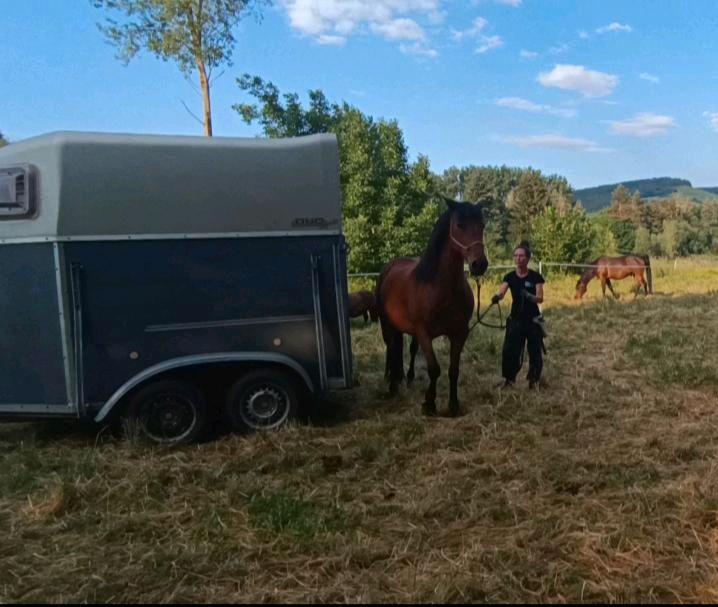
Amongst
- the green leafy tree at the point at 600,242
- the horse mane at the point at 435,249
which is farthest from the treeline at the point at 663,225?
the horse mane at the point at 435,249

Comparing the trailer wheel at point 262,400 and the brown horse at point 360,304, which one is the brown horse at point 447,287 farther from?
the brown horse at point 360,304

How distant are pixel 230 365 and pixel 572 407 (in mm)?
3386

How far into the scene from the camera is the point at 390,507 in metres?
3.83

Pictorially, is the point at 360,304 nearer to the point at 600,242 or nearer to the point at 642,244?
the point at 600,242

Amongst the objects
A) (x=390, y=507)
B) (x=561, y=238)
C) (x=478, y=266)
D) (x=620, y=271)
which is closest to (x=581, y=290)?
(x=620, y=271)

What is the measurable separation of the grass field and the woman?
45cm

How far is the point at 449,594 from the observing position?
9.16 ft

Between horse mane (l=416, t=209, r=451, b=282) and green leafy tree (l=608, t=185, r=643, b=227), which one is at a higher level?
green leafy tree (l=608, t=185, r=643, b=227)

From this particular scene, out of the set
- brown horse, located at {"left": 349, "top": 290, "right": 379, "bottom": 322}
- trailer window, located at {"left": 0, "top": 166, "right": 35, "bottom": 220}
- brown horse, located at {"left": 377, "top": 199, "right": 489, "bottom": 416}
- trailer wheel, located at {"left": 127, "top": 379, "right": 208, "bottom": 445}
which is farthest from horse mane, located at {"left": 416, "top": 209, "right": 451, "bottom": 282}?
trailer window, located at {"left": 0, "top": 166, "right": 35, "bottom": 220}

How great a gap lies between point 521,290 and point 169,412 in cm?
398

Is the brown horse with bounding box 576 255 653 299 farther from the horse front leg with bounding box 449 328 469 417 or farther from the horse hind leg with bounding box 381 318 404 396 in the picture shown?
the horse front leg with bounding box 449 328 469 417

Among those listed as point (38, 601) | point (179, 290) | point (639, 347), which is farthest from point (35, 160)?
point (639, 347)

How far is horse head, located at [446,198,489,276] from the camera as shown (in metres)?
5.39

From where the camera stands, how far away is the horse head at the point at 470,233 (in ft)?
17.7
